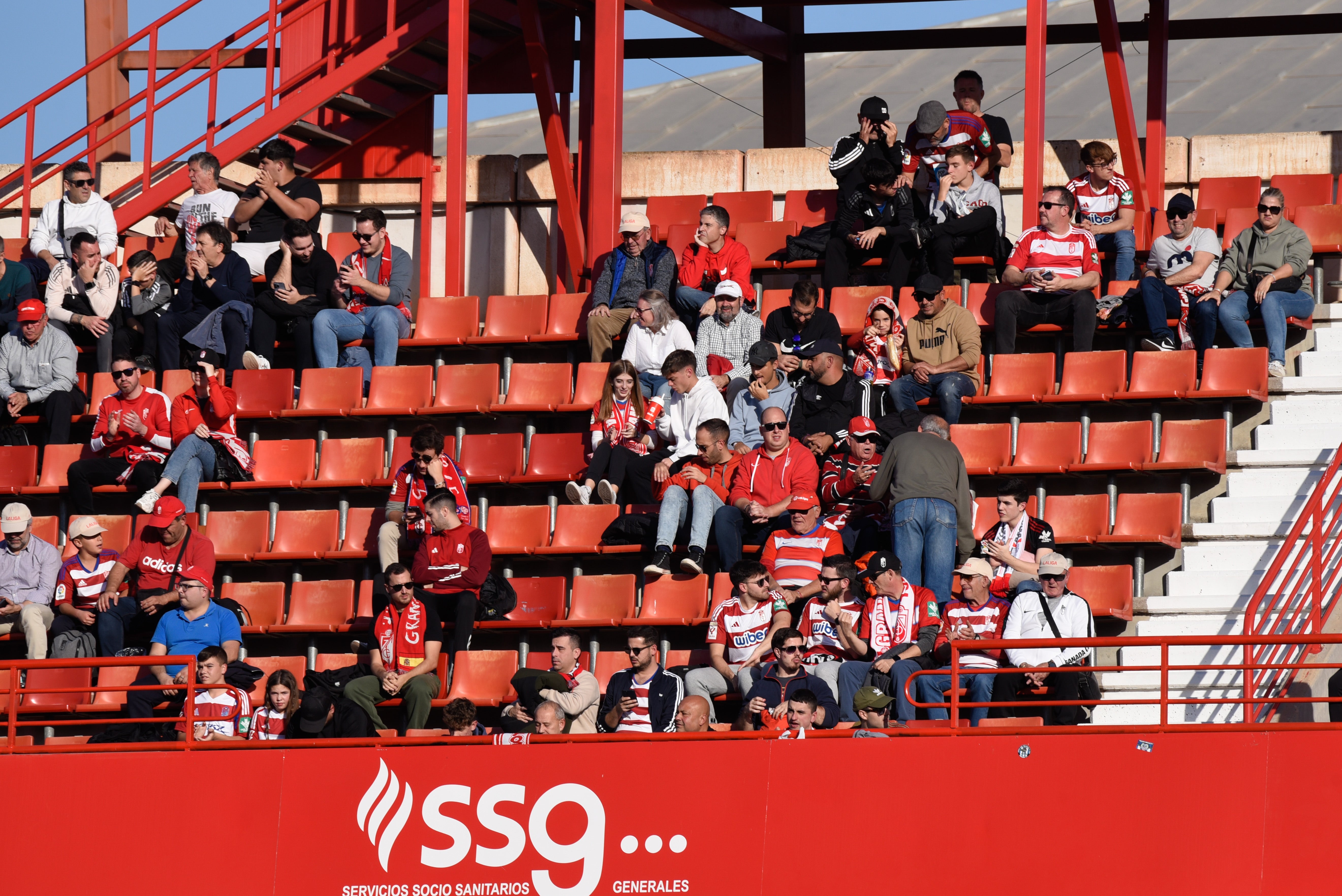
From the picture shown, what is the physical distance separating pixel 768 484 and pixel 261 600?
11.4 feet

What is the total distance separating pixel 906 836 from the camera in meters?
8.65

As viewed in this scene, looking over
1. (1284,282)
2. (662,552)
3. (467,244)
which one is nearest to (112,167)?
(467,244)

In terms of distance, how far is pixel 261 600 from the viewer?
39.7 feet

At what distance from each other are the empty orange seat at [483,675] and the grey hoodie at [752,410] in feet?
6.77

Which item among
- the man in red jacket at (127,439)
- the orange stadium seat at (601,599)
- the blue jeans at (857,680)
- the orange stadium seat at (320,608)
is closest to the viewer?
the blue jeans at (857,680)

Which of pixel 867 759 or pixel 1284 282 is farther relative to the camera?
pixel 1284 282

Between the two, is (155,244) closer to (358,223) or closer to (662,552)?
(358,223)

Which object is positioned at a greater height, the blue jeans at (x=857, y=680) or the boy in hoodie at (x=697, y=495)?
the boy in hoodie at (x=697, y=495)

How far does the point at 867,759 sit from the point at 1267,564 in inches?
128

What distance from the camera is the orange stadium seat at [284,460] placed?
12.8 meters

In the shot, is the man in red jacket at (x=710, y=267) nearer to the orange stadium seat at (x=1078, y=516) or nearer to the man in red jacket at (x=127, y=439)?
the orange stadium seat at (x=1078, y=516)

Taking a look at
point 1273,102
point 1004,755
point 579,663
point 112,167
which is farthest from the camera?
point 1273,102

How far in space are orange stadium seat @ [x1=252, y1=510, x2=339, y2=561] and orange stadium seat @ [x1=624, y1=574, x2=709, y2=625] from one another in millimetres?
2384

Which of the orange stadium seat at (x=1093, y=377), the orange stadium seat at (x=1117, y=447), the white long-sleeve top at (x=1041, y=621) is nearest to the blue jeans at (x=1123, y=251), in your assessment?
the orange stadium seat at (x=1093, y=377)
